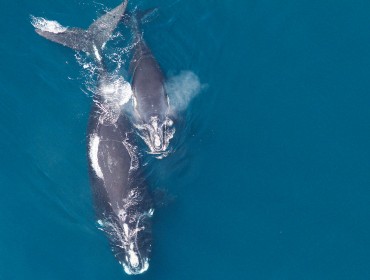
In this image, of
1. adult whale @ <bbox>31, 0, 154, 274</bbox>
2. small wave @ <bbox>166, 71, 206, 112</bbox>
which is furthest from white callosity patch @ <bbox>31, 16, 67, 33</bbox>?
small wave @ <bbox>166, 71, 206, 112</bbox>

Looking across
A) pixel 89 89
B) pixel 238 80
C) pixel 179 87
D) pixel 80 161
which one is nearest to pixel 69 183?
pixel 80 161

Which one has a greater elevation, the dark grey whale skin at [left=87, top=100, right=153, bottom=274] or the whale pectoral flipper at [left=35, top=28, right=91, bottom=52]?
the whale pectoral flipper at [left=35, top=28, right=91, bottom=52]

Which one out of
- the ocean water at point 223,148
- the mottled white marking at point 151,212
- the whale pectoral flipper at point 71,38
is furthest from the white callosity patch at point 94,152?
the whale pectoral flipper at point 71,38

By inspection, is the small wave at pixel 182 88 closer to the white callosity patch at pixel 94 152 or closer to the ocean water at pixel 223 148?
the ocean water at pixel 223 148

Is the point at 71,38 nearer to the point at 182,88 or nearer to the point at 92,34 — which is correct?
the point at 92,34

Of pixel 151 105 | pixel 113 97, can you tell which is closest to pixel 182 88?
pixel 151 105

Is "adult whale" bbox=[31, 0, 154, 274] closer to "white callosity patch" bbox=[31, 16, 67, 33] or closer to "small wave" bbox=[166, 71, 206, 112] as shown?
"white callosity patch" bbox=[31, 16, 67, 33]

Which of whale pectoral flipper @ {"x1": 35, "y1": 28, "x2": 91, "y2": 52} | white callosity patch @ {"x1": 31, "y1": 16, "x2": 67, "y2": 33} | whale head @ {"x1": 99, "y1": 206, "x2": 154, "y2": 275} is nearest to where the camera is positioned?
whale head @ {"x1": 99, "y1": 206, "x2": 154, "y2": 275}

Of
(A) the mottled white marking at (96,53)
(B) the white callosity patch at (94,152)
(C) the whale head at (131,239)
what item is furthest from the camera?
(A) the mottled white marking at (96,53)
